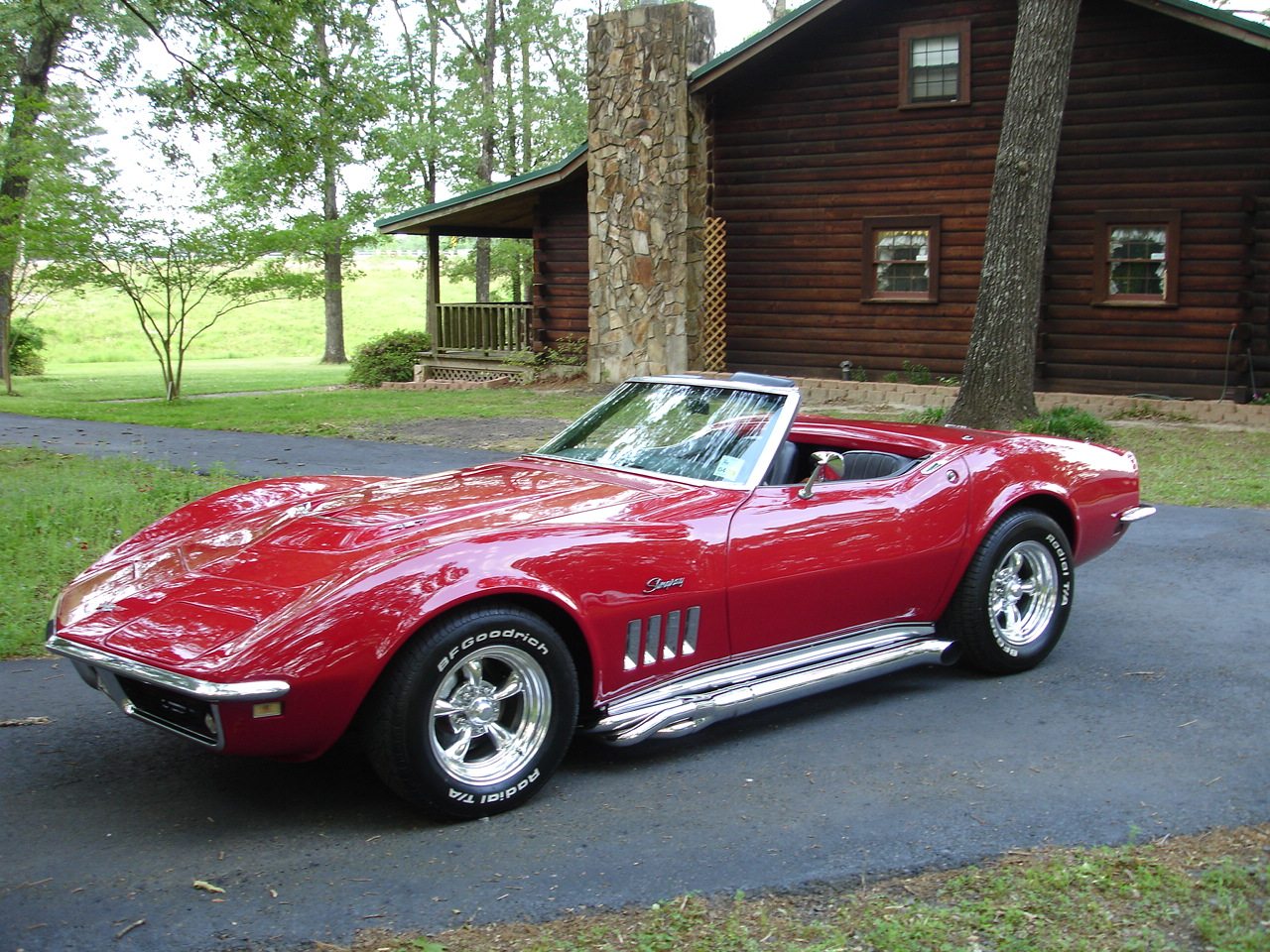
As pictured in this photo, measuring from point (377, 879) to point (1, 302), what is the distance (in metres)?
27.4

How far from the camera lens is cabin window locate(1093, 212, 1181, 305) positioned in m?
17.5

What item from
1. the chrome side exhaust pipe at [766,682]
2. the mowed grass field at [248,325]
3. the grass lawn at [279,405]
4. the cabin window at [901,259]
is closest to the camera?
the chrome side exhaust pipe at [766,682]

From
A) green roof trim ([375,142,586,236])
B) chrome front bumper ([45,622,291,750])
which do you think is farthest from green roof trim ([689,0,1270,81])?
chrome front bumper ([45,622,291,750])

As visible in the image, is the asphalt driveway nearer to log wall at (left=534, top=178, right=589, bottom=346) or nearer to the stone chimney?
the stone chimney

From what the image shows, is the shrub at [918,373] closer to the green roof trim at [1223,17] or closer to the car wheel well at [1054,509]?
the green roof trim at [1223,17]

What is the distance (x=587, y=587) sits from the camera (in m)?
4.24

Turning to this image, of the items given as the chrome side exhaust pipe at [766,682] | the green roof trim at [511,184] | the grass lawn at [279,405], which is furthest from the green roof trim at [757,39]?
the chrome side exhaust pipe at [766,682]

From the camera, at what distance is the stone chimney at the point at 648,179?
2119 cm

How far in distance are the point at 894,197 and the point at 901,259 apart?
3.17ft

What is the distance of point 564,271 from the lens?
81.7 feet

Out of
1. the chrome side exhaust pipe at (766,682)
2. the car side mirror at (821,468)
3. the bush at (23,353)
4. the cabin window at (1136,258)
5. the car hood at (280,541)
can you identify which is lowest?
the chrome side exhaust pipe at (766,682)

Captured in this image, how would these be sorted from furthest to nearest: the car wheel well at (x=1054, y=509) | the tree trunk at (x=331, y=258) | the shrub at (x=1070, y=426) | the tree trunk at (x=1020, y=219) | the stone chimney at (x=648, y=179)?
the tree trunk at (x=331, y=258)
the stone chimney at (x=648, y=179)
the tree trunk at (x=1020, y=219)
the shrub at (x=1070, y=426)
the car wheel well at (x=1054, y=509)

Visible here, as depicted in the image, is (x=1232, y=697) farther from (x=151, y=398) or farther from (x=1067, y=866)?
(x=151, y=398)

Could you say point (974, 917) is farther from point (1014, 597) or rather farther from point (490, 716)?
point (1014, 597)
